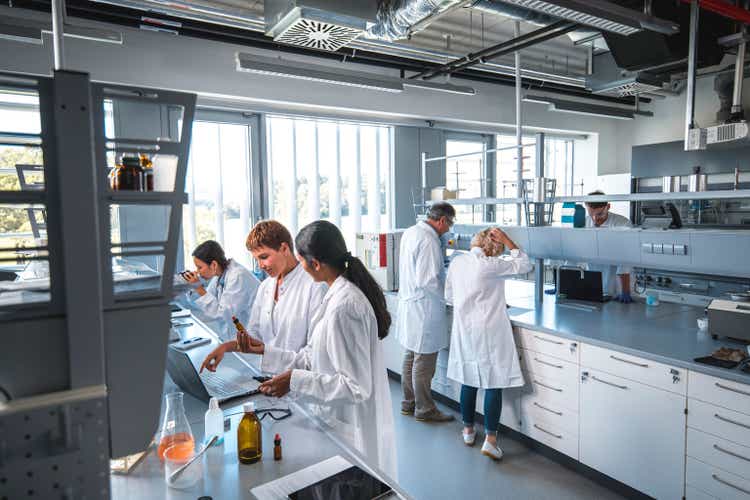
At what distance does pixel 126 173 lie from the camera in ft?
2.83

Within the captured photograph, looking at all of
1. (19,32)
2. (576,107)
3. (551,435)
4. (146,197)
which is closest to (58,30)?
(146,197)

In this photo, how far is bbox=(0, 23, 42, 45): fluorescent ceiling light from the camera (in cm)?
285

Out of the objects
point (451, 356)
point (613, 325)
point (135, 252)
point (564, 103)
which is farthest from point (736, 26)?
point (135, 252)

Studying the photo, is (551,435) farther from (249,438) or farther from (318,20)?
(318,20)

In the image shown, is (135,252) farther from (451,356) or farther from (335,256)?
(451,356)

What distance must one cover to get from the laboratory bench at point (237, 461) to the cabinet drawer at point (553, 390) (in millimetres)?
1898

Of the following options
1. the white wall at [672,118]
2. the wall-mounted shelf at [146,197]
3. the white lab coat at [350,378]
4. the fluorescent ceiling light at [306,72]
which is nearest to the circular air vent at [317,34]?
the fluorescent ceiling light at [306,72]

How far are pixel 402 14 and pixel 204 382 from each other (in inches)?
96.9

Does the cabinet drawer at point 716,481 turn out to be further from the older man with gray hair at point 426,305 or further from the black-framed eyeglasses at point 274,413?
the black-framed eyeglasses at point 274,413

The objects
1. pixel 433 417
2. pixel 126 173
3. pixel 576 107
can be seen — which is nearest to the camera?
pixel 126 173

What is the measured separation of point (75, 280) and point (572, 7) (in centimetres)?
285

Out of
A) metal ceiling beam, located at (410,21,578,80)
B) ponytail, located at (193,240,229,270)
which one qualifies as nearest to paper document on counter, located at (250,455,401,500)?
ponytail, located at (193,240,229,270)

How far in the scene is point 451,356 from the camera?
11.4 ft

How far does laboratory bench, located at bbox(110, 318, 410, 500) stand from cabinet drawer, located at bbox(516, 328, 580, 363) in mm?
1865
